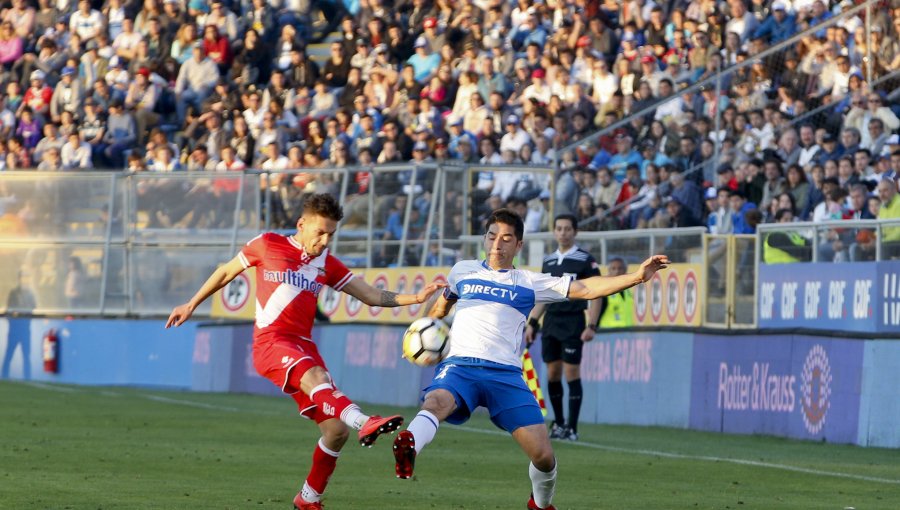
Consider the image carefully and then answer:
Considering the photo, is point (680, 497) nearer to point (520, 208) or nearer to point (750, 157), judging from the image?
point (750, 157)

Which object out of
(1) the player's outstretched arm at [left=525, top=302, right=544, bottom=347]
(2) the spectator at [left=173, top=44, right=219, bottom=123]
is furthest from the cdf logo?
(2) the spectator at [left=173, top=44, right=219, bottom=123]

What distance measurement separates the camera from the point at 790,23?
24.7 m

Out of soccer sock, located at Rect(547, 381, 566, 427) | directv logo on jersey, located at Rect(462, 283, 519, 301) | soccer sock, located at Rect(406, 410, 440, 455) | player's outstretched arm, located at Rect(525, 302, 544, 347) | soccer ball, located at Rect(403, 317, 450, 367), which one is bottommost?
soccer sock, located at Rect(547, 381, 566, 427)

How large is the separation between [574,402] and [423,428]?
8324 millimetres

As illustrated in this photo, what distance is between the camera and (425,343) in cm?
1113

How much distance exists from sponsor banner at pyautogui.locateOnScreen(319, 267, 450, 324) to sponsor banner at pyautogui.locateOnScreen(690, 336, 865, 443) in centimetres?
475

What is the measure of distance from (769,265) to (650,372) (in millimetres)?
2106

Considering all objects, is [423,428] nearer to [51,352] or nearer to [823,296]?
[823,296]

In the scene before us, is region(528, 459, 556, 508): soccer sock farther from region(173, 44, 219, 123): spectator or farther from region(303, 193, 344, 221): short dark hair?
region(173, 44, 219, 123): spectator

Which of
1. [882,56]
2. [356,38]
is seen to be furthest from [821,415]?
[356,38]

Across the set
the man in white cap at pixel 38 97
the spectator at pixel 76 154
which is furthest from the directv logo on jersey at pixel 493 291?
the man in white cap at pixel 38 97

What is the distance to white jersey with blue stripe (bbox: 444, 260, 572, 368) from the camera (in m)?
9.76

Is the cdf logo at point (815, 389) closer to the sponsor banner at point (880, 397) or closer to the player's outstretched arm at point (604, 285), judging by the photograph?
the sponsor banner at point (880, 397)

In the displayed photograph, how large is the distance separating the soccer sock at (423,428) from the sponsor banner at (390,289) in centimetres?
1321
